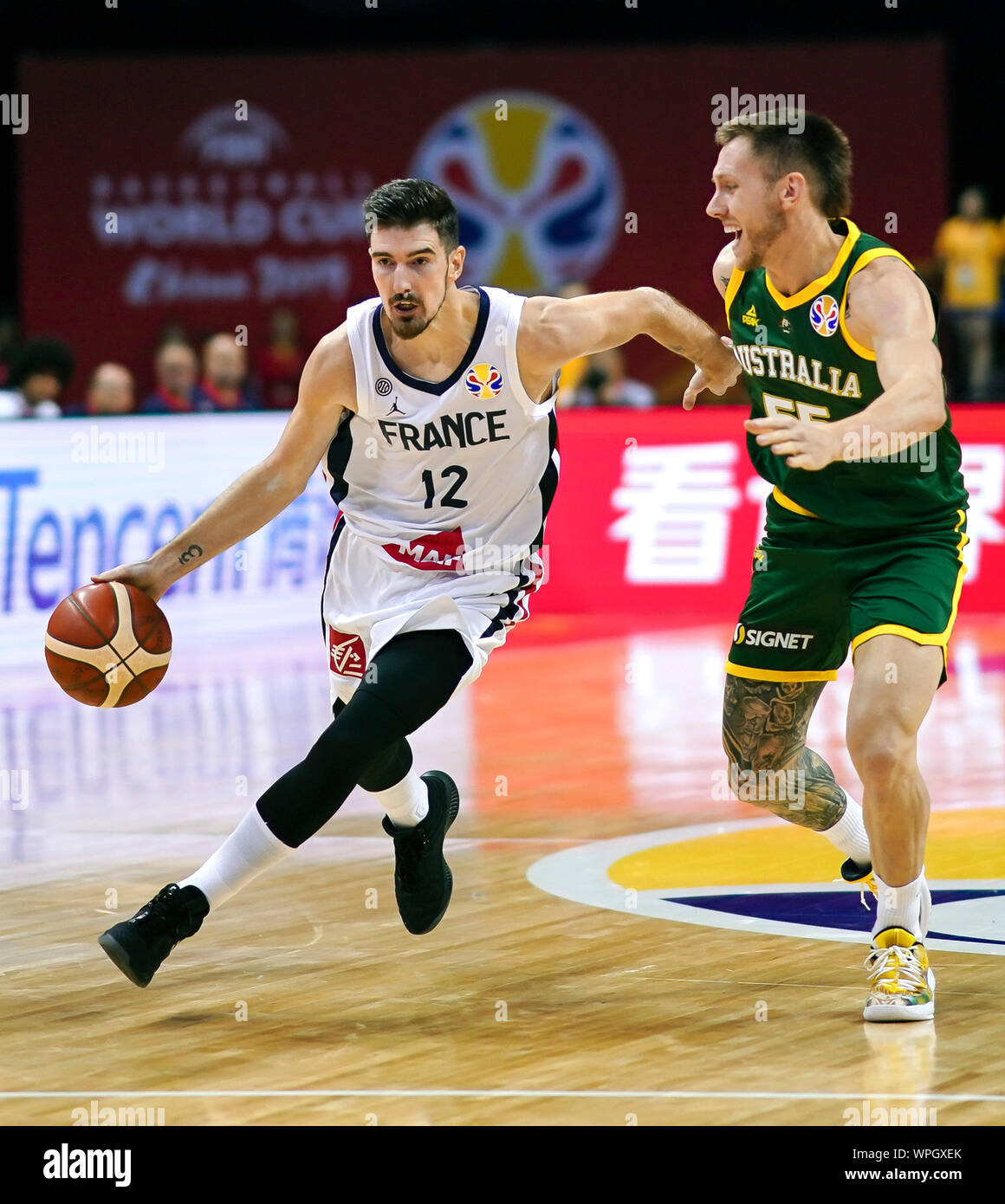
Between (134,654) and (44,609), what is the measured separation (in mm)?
6413

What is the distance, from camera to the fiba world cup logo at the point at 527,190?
67.5ft

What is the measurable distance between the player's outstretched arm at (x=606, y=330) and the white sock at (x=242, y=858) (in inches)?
55.3

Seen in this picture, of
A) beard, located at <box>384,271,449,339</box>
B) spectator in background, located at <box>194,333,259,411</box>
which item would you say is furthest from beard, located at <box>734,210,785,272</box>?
spectator in background, located at <box>194,333,259,411</box>

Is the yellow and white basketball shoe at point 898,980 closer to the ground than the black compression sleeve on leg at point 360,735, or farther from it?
closer to the ground

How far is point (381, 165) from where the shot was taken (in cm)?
2078

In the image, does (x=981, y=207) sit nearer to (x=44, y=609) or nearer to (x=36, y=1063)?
(x=44, y=609)

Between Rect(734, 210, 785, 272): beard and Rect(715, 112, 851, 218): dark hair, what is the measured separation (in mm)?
106

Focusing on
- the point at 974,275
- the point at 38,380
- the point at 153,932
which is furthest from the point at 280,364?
the point at 153,932

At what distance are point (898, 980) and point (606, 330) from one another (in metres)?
1.86

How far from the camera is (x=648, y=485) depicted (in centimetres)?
1272

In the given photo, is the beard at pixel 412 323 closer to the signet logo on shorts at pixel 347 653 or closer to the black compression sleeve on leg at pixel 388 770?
the signet logo on shorts at pixel 347 653

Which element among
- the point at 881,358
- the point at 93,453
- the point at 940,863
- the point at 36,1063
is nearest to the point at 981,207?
the point at 93,453

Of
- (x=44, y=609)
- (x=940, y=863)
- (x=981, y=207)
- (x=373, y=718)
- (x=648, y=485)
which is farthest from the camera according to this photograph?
(x=981, y=207)

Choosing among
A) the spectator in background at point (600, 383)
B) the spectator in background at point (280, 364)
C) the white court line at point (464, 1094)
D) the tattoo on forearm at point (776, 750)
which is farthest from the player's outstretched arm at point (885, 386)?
the spectator in background at point (280, 364)
